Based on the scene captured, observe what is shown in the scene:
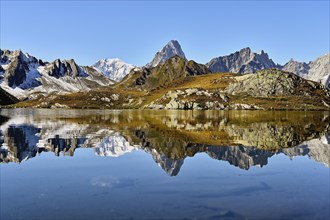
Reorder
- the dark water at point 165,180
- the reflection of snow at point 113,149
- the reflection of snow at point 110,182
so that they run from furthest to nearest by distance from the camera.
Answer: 1. the reflection of snow at point 113,149
2. the reflection of snow at point 110,182
3. the dark water at point 165,180

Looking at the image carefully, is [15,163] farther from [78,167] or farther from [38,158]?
[78,167]

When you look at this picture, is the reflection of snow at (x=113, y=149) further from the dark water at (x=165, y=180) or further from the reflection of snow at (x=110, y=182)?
the reflection of snow at (x=110, y=182)

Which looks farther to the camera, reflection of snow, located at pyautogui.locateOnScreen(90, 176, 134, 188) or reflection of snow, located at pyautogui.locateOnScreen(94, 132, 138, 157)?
reflection of snow, located at pyautogui.locateOnScreen(94, 132, 138, 157)

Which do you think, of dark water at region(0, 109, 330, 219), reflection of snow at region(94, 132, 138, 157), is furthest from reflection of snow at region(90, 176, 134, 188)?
reflection of snow at region(94, 132, 138, 157)

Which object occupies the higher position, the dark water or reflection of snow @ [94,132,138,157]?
reflection of snow @ [94,132,138,157]

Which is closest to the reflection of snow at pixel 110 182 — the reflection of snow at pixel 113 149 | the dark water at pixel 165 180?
the dark water at pixel 165 180

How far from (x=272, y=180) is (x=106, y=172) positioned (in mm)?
15680

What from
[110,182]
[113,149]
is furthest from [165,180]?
[113,149]

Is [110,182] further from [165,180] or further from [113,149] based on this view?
[113,149]

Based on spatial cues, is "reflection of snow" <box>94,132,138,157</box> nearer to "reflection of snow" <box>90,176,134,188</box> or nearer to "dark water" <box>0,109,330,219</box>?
"dark water" <box>0,109,330,219</box>

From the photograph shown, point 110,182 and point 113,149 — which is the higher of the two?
point 113,149

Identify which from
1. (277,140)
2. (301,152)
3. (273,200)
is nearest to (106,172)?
(273,200)

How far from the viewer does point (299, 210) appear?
21.9m

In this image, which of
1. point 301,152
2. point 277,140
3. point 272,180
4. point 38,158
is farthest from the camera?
point 277,140
